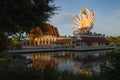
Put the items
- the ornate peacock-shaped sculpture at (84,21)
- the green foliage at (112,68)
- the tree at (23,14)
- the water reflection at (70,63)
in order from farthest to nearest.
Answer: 1. the ornate peacock-shaped sculpture at (84,21)
2. the water reflection at (70,63)
3. the green foliage at (112,68)
4. the tree at (23,14)

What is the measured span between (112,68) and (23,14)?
4.82 meters

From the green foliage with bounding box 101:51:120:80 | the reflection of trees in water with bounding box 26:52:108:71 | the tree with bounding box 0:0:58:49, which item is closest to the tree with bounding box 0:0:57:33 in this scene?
the tree with bounding box 0:0:58:49

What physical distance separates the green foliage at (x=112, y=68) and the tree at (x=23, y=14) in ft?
11.3

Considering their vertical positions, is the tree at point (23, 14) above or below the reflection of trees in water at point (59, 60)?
above

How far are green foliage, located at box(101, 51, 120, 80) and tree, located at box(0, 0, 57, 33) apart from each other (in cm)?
343

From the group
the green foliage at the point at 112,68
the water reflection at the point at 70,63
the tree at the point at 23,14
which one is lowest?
the water reflection at the point at 70,63

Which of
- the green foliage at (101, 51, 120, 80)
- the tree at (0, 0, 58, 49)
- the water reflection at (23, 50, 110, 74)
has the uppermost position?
the tree at (0, 0, 58, 49)

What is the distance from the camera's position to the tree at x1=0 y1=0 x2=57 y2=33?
9.05m

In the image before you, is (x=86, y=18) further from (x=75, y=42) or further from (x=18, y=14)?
(x=18, y=14)

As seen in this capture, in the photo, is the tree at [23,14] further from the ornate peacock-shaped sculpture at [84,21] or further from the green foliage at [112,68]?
the ornate peacock-shaped sculpture at [84,21]

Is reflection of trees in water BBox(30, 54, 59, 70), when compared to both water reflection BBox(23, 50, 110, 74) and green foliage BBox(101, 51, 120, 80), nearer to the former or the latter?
water reflection BBox(23, 50, 110, 74)

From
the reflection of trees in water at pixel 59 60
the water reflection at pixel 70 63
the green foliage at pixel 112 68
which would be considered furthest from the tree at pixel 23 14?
the reflection of trees in water at pixel 59 60

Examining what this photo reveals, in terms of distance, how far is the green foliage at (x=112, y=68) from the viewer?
11462 millimetres

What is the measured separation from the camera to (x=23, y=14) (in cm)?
953
